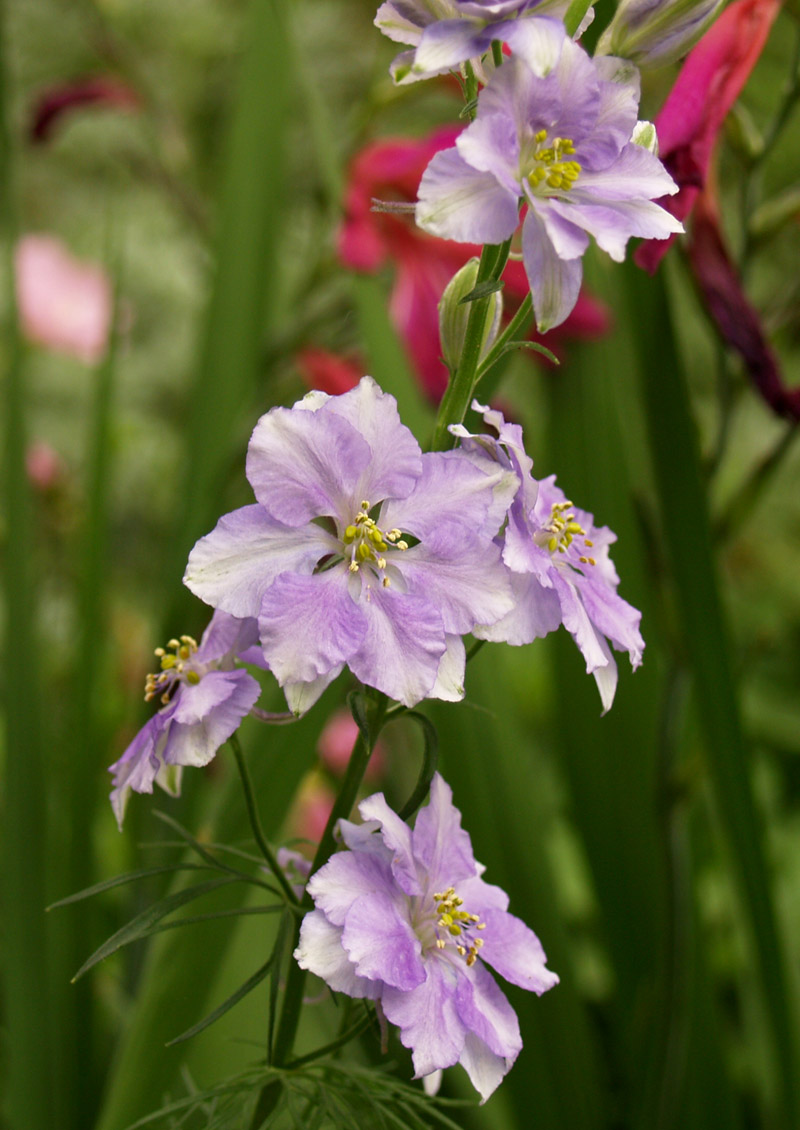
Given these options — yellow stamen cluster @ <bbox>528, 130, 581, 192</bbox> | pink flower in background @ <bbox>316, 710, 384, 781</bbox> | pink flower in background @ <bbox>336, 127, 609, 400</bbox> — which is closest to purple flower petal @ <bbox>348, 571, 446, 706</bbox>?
yellow stamen cluster @ <bbox>528, 130, 581, 192</bbox>

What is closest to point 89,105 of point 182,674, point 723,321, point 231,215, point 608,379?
point 231,215

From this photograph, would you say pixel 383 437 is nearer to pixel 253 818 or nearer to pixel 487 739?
pixel 253 818

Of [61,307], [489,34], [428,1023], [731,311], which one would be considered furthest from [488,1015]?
[61,307]

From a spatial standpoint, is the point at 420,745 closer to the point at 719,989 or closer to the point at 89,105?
the point at 719,989

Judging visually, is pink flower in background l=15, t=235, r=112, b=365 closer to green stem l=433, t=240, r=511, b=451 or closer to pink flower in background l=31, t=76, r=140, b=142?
pink flower in background l=31, t=76, r=140, b=142

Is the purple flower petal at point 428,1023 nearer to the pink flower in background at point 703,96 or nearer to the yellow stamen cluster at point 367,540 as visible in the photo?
the yellow stamen cluster at point 367,540

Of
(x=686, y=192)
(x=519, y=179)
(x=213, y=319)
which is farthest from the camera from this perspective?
(x=213, y=319)
